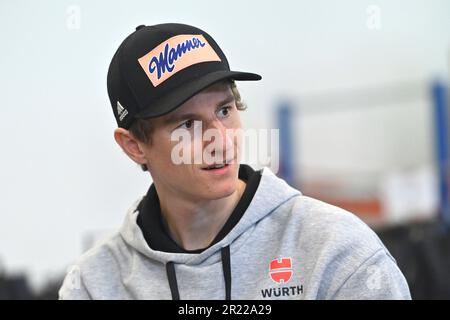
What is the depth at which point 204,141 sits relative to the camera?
1.02m

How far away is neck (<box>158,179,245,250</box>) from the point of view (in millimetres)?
1162

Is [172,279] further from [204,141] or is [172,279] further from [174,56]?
[174,56]

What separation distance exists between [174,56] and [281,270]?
0.35 meters

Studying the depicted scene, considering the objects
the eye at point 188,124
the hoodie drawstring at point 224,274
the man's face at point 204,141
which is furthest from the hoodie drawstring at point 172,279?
the eye at point 188,124

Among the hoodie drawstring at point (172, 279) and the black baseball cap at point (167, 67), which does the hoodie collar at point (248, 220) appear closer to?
the hoodie drawstring at point (172, 279)

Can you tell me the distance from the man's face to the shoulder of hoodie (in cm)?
12

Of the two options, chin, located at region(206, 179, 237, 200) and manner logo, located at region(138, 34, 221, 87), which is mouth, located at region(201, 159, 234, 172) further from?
manner logo, located at region(138, 34, 221, 87)

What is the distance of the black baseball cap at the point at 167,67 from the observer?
1.00m

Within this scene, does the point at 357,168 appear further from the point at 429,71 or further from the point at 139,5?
the point at 139,5

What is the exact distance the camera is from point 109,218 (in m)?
1.51

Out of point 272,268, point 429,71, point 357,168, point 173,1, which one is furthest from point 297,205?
point 429,71

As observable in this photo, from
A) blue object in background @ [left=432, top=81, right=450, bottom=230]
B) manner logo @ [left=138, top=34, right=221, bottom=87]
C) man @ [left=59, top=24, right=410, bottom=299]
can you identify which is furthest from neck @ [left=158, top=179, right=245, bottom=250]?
blue object in background @ [left=432, top=81, right=450, bottom=230]

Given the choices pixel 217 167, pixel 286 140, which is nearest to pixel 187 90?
pixel 217 167

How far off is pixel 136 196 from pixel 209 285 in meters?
0.24
